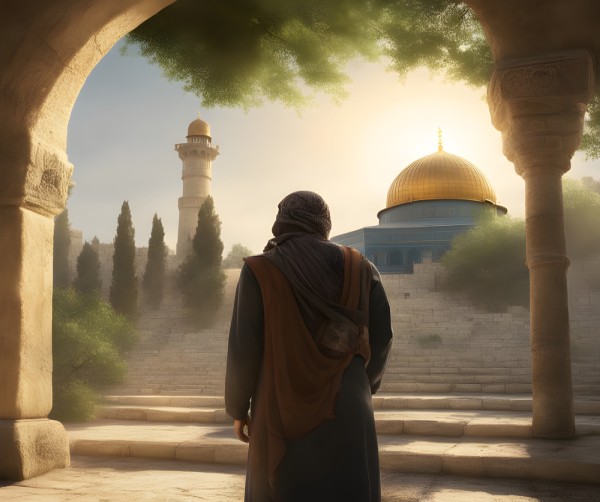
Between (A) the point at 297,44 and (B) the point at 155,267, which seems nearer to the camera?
(A) the point at 297,44

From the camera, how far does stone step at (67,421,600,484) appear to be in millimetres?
4184

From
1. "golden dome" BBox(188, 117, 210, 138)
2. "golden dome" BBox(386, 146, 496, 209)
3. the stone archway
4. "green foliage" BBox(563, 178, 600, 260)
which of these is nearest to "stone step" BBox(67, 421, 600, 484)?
the stone archway

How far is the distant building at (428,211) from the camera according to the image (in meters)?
33.3

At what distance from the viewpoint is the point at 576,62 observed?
188 inches

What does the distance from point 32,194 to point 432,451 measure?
10.9 feet

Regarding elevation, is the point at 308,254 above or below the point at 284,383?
above

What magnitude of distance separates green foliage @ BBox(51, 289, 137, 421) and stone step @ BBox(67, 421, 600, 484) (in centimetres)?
246

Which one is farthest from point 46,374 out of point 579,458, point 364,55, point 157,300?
point 157,300

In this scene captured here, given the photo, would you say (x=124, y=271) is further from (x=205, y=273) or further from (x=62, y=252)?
(x=62, y=252)

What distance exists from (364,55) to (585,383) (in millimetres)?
7755

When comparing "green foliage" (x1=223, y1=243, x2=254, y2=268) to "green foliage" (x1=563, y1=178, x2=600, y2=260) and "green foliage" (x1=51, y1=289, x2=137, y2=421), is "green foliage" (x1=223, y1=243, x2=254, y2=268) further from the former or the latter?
"green foliage" (x1=51, y1=289, x2=137, y2=421)

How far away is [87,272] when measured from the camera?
2625cm

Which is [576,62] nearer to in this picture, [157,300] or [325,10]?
[325,10]

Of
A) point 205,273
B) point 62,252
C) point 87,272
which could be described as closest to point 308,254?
point 205,273
